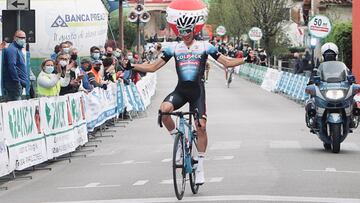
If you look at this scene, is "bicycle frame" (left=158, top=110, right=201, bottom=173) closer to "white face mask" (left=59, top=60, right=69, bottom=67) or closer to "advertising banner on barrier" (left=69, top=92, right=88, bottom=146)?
"advertising banner on barrier" (left=69, top=92, right=88, bottom=146)

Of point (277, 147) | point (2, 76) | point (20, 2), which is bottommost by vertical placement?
point (277, 147)

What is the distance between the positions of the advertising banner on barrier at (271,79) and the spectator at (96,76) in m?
19.4

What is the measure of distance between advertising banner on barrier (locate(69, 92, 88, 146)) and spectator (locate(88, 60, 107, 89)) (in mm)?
3586

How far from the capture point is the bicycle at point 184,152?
1069 centimetres

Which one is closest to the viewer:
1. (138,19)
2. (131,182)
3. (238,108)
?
(131,182)

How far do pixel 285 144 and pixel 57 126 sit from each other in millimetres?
4578

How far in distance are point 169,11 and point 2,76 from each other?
6839 millimetres

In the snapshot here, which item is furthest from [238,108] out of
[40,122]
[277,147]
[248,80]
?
[248,80]

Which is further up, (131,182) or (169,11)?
(169,11)

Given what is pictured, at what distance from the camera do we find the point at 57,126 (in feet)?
53.3

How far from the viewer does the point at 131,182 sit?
1270 centimetres

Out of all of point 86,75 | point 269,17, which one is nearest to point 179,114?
point 86,75

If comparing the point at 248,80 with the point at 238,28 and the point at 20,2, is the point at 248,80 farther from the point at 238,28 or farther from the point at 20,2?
the point at 20,2

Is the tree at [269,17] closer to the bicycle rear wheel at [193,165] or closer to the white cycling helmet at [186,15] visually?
the white cycling helmet at [186,15]
